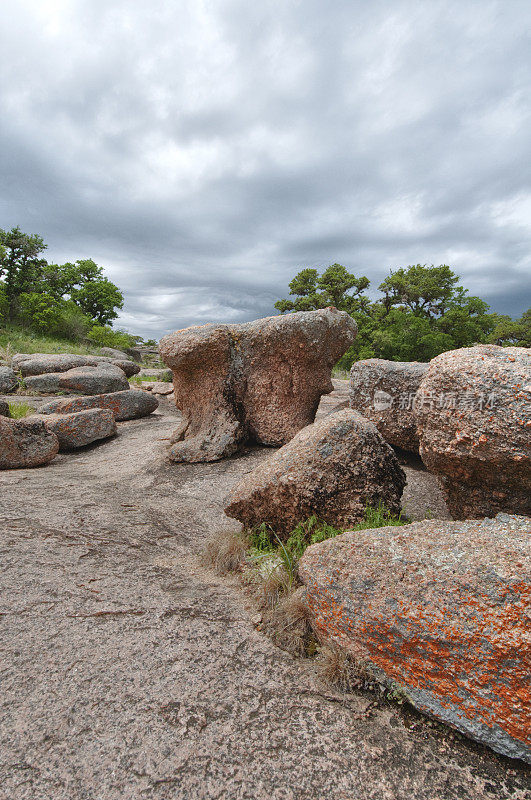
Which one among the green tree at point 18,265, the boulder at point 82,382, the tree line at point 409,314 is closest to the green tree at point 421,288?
the tree line at point 409,314

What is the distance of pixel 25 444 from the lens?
705 centimetres

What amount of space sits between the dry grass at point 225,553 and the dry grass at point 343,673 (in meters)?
1.33

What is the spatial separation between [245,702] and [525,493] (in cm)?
253

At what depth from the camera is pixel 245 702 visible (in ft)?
6.78

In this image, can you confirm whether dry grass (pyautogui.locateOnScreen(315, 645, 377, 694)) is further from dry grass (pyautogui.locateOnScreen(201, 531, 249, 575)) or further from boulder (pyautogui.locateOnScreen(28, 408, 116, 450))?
boulder (pyautogui.locateOnScreen(28, 408, 116, 450))

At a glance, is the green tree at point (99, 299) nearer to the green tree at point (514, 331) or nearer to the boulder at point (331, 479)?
the green tree at point (514, 331)

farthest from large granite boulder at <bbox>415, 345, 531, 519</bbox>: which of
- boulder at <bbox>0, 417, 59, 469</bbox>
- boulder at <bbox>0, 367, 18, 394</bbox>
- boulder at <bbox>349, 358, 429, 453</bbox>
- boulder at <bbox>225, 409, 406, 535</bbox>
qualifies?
boulder at <bbox>0, 367, 18, 394</bbox>

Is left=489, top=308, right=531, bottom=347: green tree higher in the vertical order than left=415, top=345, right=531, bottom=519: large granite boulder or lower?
higher

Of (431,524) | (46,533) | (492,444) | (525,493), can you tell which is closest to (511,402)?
(492,444)

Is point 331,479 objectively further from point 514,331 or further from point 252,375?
point 514,331

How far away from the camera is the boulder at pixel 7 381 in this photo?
13.0 meters

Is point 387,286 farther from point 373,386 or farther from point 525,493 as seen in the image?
point 525,493

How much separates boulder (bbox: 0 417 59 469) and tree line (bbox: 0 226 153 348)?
3138 cm

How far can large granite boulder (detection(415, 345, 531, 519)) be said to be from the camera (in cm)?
280
